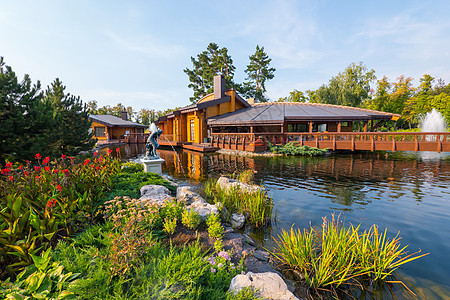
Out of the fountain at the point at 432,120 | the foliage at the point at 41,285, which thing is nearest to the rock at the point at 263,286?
the foliage at the point at 41,285

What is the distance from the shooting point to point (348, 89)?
38.9 meters

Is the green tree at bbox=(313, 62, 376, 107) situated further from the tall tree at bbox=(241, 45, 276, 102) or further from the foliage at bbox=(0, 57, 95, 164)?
the foliage at bbox=(0, 57, 95, 164)

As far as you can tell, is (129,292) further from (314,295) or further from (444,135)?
(444,135)

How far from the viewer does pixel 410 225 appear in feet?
18.8

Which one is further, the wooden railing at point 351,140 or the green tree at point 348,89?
the green tree at point 348,89

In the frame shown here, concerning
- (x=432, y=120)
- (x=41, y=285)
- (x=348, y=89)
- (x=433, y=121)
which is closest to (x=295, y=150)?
(x=41, y=285)

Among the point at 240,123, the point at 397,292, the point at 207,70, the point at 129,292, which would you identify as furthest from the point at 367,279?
the point at 207,70

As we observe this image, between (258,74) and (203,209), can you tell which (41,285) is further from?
(258,74)

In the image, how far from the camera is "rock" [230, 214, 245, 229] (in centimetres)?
567

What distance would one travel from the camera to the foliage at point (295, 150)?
1820 centimetres

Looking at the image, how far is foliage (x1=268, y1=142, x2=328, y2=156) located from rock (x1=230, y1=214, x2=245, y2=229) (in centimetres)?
1396

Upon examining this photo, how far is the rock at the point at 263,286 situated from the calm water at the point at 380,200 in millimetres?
1790

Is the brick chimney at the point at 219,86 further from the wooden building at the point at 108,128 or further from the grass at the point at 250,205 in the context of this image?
the grass at the point at 250,205

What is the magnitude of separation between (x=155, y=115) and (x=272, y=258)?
7390 cm
